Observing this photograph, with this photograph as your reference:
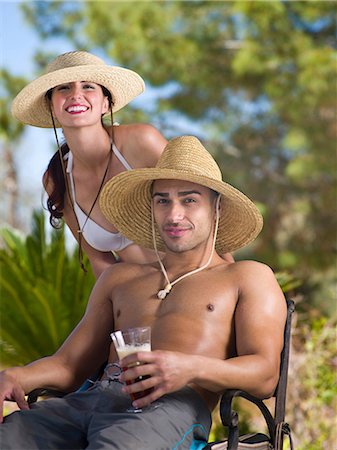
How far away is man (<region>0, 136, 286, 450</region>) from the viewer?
230 cm

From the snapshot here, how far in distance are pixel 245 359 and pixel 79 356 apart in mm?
593

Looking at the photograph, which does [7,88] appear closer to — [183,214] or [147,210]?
[147,210]

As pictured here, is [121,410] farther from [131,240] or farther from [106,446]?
[131,240]

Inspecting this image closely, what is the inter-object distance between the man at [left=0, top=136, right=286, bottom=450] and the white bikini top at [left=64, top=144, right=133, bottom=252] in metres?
0.30

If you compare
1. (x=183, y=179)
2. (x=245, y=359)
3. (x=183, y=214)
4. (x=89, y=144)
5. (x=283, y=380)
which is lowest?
(x=283, y=380)

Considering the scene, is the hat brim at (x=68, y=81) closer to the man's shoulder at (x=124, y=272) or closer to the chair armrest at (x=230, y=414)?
the man's shoulder at (x=124, y=272)

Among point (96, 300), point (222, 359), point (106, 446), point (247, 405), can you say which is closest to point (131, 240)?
point (96, 300)

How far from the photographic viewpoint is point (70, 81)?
3.11 metres

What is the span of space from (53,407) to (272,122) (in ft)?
37.0

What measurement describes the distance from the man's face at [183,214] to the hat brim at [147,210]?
33mm

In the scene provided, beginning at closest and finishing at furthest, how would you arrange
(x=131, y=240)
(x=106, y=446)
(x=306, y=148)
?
1. (x=106, y=446)
2. (x=131, y=240)
3. (x=306, y=148)

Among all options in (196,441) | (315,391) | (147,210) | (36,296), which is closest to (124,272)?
(147,210)

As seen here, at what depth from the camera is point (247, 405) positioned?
878 cm

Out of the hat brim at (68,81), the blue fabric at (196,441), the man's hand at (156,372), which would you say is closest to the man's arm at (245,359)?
the man's hand at (156,372)
